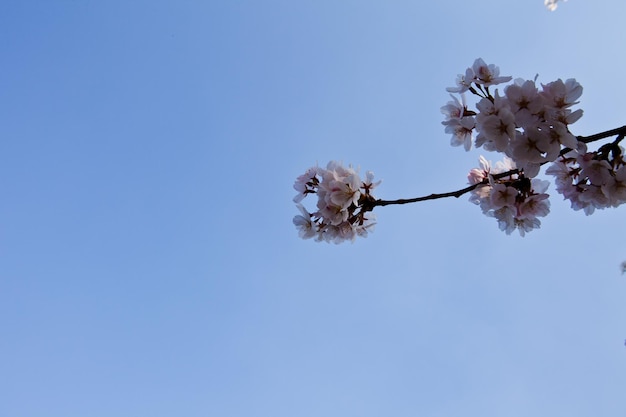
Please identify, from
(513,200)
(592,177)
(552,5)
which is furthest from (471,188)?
(552,5)

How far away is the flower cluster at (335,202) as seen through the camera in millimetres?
2811

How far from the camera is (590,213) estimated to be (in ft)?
8.11

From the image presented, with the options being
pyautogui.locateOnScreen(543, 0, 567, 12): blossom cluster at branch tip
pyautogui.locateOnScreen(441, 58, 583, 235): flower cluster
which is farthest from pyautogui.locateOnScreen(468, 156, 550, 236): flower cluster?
pyautogui.locateOnScreen(543, 0, 567, 12): blossom cluster at branch tip

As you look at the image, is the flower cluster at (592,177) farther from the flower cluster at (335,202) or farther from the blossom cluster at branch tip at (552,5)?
the blossom cluster at branch tip at (552,5)

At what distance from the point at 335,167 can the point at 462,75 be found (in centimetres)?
96

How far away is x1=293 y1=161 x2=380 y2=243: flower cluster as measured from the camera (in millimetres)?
2811

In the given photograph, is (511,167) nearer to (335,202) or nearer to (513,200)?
(513,200)

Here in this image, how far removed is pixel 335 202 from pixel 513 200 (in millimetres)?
1052

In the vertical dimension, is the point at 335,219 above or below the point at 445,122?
below

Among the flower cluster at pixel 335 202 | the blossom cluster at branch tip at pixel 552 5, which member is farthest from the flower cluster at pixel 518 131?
the blossom cluster at branch tip at pixel 552 5

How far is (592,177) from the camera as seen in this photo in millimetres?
2324

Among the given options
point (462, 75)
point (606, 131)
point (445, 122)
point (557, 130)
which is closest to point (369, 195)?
point (445, 122)

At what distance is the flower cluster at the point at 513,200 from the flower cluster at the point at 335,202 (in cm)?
70

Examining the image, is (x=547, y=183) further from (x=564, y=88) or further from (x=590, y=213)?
(x=564, y=88)
